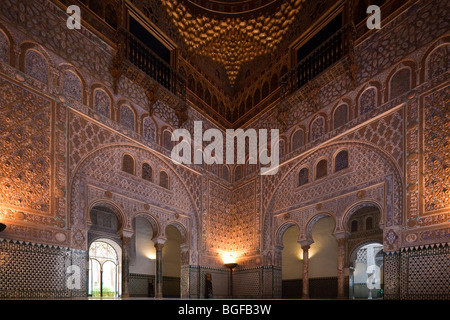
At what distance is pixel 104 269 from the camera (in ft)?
35.6

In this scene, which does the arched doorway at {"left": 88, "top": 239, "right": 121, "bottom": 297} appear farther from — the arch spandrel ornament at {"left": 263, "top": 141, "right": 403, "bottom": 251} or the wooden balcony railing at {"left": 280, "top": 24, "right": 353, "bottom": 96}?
the wooden balcony railing at {"left": 280, "top": 24, "right": 353, "bottom": 96}

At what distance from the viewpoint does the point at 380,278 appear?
1066cm

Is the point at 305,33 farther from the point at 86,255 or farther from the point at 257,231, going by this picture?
the point at 86,255

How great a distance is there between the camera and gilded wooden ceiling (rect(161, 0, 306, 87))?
400 inches

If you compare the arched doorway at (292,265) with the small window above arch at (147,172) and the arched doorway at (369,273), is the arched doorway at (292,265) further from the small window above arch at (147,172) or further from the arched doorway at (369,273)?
the small window above arch at (147,172)

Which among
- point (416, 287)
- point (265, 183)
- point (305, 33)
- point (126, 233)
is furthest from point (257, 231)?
point (305, 33)

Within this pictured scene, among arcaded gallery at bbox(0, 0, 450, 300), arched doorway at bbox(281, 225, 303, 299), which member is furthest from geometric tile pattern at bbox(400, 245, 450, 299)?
arched doorway at bbox(281, 225, 303, 299)

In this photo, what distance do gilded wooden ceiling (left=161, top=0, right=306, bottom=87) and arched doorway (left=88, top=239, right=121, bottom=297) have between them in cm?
792

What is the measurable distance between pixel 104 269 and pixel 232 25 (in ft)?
33.7

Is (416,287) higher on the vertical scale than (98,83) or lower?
lower

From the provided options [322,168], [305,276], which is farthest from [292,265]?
[322,168]

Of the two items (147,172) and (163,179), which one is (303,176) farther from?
(147,172)

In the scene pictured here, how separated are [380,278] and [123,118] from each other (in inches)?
407

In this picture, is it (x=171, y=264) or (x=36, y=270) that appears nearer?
(x=36, y=270)
